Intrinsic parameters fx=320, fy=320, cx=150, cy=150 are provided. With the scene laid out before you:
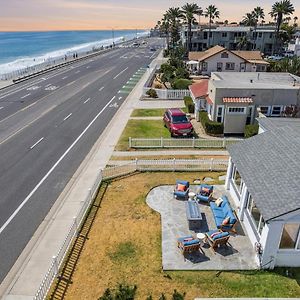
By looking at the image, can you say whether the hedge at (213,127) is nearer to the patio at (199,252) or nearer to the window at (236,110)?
the window at (236,110)

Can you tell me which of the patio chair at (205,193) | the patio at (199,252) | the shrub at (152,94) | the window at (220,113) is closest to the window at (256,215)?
the patio at (199,252)

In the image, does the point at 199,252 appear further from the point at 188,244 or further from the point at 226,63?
A: the point at 226,63

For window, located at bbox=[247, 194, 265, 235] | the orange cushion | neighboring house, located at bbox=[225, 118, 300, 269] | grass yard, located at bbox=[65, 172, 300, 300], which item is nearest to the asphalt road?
grass yard, located at bbox=[65, 172, 300, 300]

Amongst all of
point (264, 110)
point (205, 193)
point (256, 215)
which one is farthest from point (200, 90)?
point (256, 215)

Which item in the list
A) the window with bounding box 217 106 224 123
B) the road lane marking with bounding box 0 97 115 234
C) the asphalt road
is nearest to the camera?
the road lane marking with bounding box 0 97 115 234

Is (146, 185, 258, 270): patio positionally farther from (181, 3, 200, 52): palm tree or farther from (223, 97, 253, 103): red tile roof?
(181, 3, 200, 52): palm tree
